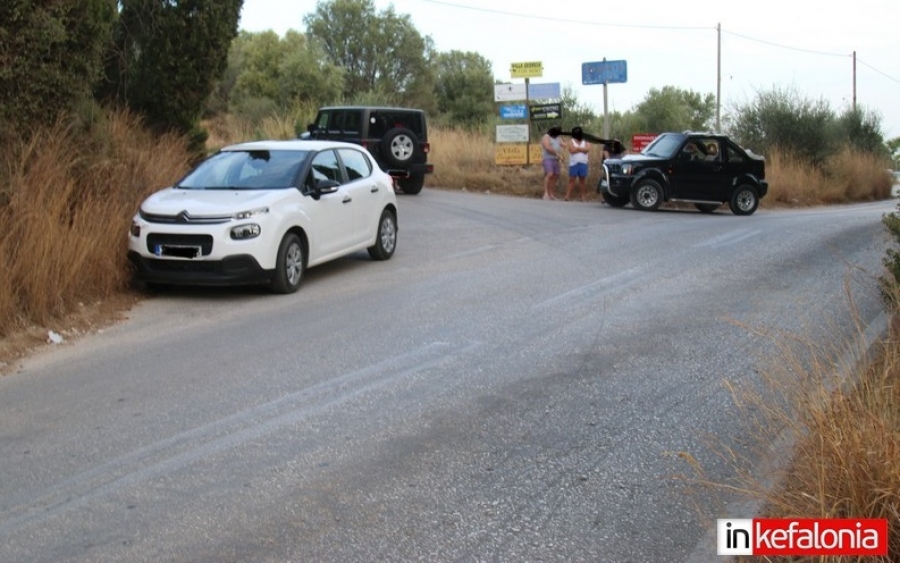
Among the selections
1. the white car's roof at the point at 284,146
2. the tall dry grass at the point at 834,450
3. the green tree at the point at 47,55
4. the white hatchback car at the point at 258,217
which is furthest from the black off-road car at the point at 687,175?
the tall dry grass at the point at 834,450

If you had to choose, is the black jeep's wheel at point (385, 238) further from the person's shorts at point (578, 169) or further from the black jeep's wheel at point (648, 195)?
the person's shorts at point (578, 169)

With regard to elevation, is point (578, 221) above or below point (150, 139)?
below

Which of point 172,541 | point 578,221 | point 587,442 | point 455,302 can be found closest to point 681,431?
point 587,442

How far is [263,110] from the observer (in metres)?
40.2

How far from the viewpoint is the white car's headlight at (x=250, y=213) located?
35.8 feet

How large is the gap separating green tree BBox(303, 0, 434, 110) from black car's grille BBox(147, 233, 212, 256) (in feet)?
182

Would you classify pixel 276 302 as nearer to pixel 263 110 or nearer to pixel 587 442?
pixel 587 442

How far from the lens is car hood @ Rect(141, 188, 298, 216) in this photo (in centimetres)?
1095

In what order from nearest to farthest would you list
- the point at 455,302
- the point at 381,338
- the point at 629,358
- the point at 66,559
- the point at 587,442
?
the point at 66,559 → the point at 587,442 → the point at 629,358 → the point at 381,338 → the point at 455,302

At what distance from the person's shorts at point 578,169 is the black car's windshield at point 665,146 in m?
1.56

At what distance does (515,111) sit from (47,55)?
19819mm

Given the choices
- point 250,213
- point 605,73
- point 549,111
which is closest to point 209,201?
point 250,213

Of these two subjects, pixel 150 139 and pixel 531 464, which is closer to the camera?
pixel 531 464

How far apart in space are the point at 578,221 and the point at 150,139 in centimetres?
841
